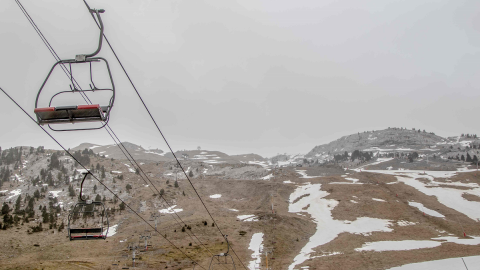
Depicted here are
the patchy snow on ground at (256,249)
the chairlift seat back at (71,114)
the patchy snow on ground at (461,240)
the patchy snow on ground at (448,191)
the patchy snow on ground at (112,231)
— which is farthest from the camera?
the patchy snow on ground at (448,191)

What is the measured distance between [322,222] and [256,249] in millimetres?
23942

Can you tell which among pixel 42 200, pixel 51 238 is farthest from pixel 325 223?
pixel 42 200

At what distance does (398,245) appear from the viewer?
5094 centimetres

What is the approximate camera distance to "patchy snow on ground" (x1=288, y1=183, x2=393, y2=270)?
54.0m

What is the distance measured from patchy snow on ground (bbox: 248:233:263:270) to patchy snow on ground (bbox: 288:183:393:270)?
516 centimetres

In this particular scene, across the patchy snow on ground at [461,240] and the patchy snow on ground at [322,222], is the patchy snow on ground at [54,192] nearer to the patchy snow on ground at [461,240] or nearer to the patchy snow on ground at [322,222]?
the patchy snow on ground at [322,222]

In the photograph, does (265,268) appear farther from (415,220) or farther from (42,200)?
(42,200)

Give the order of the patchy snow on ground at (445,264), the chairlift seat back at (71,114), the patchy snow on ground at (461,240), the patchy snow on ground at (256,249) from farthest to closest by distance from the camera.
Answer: the patchy snow on ground at (461,240) → the patchy snow on ground at (256,249) → the patchy snow on ground at (445,264) → the chairlift seat back at (71,114)

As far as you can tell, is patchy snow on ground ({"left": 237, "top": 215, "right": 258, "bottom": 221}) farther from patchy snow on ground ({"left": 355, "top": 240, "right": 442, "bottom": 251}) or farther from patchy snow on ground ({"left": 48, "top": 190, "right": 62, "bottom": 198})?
patchy snow on ground ({"left": 48, "top": 190, "right": 62, "bottom": 198})

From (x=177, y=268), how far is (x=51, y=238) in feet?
103

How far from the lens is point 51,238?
56312 mm

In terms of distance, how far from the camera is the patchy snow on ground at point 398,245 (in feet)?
161

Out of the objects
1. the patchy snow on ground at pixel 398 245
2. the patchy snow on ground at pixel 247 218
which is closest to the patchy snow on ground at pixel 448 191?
the patchy snow on ground at pixel 398 245

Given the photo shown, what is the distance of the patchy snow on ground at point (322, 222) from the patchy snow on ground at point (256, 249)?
16.9 ft
